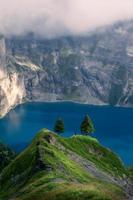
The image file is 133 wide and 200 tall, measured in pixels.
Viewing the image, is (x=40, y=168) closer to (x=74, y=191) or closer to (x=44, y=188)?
(x=44, y=188)

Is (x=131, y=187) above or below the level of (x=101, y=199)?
below

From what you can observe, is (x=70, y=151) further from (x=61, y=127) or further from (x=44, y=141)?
(x=61, y=127)

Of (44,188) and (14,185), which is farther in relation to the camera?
(14,185)

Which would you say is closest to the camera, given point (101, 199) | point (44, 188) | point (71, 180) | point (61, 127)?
point (101, 199)

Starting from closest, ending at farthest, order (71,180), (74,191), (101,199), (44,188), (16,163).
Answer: (101,199), (74,191), (44,188), (71,180), (16,163)

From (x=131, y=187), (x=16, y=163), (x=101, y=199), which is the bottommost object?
(x=131, y=187)

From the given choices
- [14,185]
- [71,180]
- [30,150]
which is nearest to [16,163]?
[30,150]
